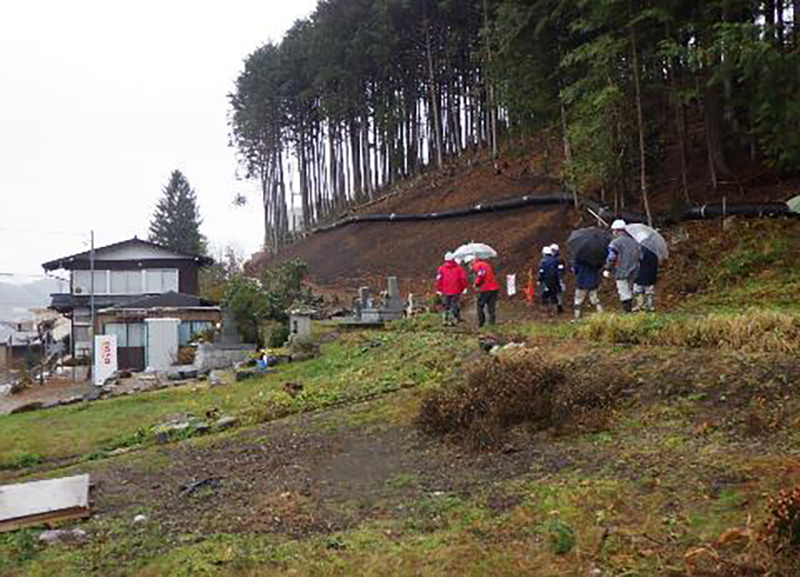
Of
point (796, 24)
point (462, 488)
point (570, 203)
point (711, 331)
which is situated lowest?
point (462, 488)

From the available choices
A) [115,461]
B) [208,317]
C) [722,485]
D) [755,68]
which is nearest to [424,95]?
[208,317]

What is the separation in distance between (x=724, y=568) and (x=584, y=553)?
2.51 feet

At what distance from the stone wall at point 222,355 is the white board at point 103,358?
128 inches

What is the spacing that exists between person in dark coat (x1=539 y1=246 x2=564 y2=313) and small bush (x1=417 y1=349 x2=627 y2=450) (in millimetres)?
8932

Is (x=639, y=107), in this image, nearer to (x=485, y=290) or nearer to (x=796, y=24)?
(x=796, y=24)

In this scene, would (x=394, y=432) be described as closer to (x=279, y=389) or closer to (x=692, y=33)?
(x=279, y=389)

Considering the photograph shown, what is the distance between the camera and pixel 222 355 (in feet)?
71.2

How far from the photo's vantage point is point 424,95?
147 feet

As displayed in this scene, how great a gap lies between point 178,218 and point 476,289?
168 ft

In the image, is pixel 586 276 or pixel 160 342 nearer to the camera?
pixel 586 276

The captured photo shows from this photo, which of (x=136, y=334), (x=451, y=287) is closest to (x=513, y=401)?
(x=451, y=287)

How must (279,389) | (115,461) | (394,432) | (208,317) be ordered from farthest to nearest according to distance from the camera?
(208,317) → (279,389) → (115,461) → (394,432)

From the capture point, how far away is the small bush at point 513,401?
24.4 feet

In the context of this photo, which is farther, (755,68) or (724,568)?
(755,68)
